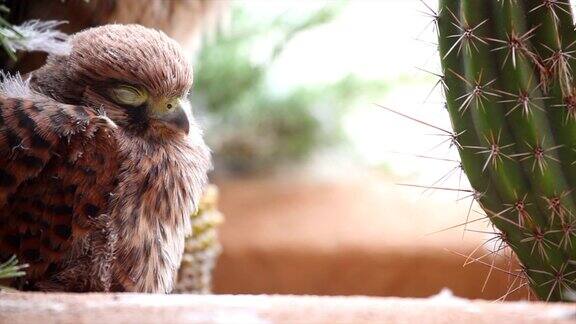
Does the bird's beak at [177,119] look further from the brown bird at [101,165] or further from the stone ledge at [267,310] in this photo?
the stone ledge at [267,310]

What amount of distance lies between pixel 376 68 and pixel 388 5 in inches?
28.4

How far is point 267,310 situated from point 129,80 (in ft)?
2.61

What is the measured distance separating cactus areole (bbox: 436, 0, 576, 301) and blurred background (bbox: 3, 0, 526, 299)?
6.47 ft

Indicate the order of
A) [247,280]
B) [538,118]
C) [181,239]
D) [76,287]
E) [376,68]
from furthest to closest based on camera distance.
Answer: [376,68] → [247,280] → [181,239] → [76,287] → [538,118]

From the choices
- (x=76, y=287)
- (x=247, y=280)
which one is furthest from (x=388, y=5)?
(x=76, y=287)

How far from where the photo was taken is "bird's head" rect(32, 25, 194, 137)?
6.72ft

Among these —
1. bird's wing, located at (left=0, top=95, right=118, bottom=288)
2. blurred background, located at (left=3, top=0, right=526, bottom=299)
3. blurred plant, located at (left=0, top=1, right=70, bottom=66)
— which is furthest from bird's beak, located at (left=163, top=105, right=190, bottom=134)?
blurred background, located at (left=3, top=0, right=526, bottom=299)

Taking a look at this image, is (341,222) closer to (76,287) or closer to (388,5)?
(388,5)

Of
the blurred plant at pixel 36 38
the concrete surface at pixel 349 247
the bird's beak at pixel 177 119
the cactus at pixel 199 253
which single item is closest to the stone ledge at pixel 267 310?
the bird's beak at pixel 177 119

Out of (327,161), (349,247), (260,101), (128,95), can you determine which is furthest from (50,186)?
(327,161)

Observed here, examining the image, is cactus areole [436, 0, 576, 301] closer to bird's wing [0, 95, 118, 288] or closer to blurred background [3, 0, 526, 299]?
bird's wing [0, 95, 118, 288]

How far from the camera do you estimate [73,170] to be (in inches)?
75.7

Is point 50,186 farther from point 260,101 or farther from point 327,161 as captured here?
point 327,161

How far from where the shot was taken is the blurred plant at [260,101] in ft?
15.8
